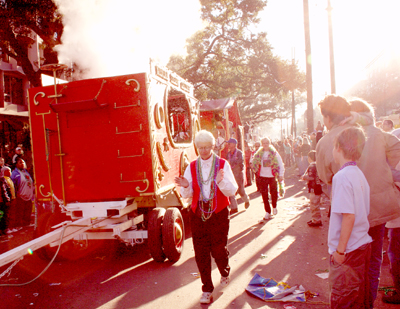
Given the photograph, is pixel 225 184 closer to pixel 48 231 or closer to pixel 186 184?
pixel 186 184

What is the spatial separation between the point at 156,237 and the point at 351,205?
346 centimetres

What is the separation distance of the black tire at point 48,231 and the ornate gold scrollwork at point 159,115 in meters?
2.34

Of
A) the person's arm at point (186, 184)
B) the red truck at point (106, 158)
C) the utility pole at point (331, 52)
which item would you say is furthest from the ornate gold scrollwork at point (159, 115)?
the utility pole at point (331, 52)

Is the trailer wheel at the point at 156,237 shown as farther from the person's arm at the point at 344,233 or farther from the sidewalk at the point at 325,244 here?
the person's arm at the point at 344,233

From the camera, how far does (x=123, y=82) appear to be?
553cm

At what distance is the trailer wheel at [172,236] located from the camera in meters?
5.43

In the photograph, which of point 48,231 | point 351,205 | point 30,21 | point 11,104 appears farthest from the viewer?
point 11,104

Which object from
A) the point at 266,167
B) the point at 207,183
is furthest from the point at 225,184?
the point at 266,167

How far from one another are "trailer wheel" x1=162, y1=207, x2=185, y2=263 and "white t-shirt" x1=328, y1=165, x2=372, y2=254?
3.15 m

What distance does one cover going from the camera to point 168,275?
16.8 feet

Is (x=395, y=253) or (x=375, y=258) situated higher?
(x=375, y=258)

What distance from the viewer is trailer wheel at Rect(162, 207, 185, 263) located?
5434 millimetres

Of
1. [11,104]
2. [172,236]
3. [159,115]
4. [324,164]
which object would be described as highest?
[11,104]

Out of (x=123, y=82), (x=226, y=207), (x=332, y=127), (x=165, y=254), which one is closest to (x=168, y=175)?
(x=165, y=254)
